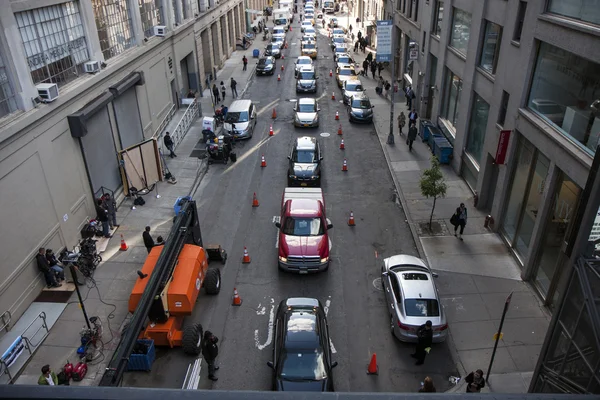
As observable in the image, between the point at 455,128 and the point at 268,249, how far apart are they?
13.5 m

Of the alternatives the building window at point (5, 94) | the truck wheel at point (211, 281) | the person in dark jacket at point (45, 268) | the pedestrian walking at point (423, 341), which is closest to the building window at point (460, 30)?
the pedestrian walking at point (423, 341)

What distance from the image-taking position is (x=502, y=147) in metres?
17.2

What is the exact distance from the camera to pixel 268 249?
1794 centimetres

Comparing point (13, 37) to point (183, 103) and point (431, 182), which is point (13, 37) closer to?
point (431, 182)

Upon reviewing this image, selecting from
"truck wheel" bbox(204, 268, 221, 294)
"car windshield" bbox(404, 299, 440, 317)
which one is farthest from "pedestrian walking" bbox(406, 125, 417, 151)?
"truck wheel" bbox(204, 268, 221, 294)

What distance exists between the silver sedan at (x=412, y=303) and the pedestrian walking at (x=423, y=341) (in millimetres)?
380

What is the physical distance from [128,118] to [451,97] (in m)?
17.7

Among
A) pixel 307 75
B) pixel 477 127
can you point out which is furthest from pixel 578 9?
pixel 307 75

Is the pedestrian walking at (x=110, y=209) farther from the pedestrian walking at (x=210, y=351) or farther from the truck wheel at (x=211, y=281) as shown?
the pedestrian walking at (x=210, y=351)

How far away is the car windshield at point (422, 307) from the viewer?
13.0m

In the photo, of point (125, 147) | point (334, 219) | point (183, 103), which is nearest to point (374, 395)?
point (334, 219)

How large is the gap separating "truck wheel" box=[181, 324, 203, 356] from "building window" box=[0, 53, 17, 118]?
28.5 ft

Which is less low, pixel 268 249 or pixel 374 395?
pixel 374 395

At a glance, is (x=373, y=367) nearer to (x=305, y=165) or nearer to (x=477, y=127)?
(x=305, y=165)
